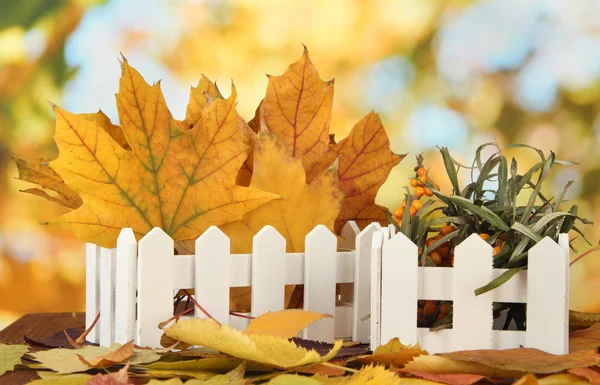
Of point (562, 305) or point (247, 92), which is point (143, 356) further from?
point (247, 92)

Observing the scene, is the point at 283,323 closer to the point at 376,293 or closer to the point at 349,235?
the point at 376,293

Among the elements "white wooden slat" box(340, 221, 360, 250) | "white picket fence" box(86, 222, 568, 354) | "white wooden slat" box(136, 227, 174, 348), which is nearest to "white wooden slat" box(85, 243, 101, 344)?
"white picket fence" box(86, 222, 568, 354)

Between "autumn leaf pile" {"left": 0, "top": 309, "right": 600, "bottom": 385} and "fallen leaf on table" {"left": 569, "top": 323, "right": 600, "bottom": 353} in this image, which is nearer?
"autumn leaf pile" {"left": 0, "top": 309, "right": 600, "bottom": 385}

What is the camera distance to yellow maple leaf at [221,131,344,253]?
607mm

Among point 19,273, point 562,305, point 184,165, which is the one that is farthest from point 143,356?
point 19,273

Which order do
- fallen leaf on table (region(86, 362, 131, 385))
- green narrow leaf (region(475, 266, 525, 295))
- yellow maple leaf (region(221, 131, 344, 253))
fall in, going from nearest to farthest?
1. fallen leaf on table (region(86, 362, 131, 385))
2. green narrow leaf (region(475, 266, 525, 295))
3. yellow maple leaf (region(221, 131, 344, 253))

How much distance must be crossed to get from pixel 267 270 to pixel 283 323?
85 millimetres

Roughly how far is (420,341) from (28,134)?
1010mm

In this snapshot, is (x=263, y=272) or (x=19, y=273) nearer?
(x=263, y=272)

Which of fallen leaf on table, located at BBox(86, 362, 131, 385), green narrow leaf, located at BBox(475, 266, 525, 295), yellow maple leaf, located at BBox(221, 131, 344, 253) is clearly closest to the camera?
fallen leaf on table, located at BBox(86, 362, 131, 385)

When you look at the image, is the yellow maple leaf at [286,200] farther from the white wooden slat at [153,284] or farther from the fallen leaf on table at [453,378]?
the fallen leaf on table at [453,378]

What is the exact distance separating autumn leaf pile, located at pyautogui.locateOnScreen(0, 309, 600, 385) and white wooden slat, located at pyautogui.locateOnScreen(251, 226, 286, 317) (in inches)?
2.9

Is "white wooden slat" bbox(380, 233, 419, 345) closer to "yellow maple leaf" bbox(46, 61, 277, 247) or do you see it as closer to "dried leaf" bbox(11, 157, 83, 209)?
"yellow maple leaf" bbox(46, 61, 277, 247)

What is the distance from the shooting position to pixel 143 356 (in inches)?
18.6
